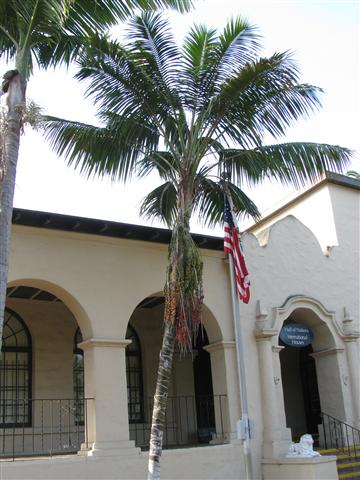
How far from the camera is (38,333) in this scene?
14.4 metres

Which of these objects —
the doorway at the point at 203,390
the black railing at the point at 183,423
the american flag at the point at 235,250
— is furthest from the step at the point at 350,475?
the american flag at the point at 235,250

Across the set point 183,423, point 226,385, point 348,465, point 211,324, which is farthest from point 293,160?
point 183,423

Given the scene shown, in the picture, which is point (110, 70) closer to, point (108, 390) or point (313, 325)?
point (108, 390)

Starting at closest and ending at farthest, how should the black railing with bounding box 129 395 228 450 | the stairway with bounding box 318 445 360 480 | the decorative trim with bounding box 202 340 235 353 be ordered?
the stairway with bounding box 318 445 360 480 → the decorative trim with bounding box 202 340 235 353 → the black railing with bounding box 129 395 228 450

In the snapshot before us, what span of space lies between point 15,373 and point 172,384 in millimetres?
4302

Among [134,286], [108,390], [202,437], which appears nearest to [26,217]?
[134,286]

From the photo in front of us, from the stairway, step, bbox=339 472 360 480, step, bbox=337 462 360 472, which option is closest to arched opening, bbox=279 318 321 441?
the stairway

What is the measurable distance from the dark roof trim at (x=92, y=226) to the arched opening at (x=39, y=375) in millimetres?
2643

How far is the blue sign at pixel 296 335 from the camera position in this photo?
568 inches

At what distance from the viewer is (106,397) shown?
1124 cm

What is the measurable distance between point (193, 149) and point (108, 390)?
15.6 feet

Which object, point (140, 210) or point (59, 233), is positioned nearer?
point (59, 233)

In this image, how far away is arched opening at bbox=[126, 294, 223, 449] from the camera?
598 inches

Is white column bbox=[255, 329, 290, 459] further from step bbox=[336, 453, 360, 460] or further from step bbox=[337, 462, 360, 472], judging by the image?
step bbox=[336, 453, 360, 460]
